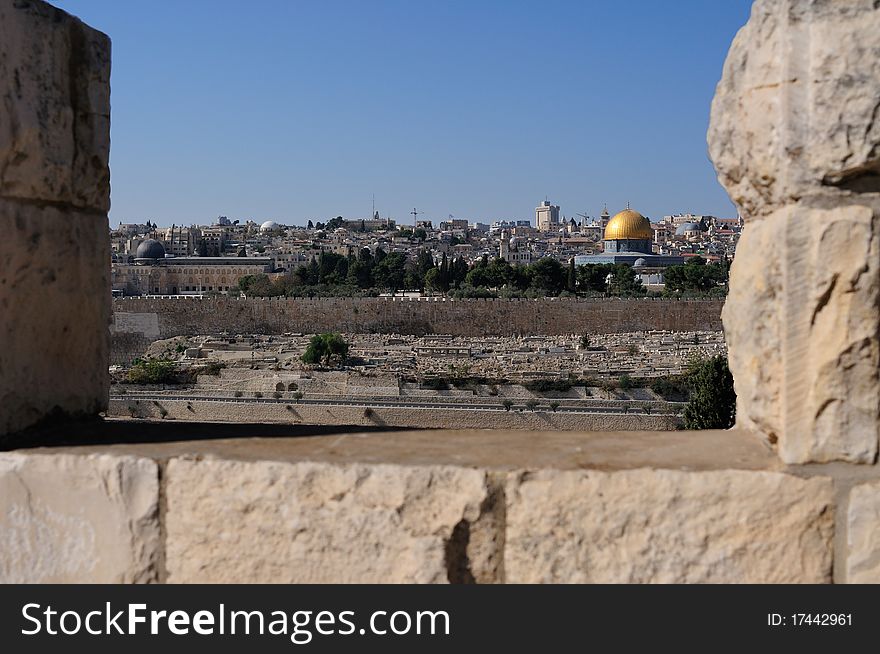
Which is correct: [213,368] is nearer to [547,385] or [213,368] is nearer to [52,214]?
[547,385]

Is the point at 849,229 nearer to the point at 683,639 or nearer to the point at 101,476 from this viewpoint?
the point at 683,639

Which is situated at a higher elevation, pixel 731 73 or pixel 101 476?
pixel 731 73

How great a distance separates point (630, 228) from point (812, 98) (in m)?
73.9

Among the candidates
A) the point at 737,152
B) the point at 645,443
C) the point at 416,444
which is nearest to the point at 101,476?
the point at 416,444

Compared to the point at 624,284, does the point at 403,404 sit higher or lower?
lower

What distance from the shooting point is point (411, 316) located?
47500 millimetres

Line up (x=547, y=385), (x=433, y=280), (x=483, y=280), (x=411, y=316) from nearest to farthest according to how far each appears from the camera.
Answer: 1. (x=547, y=385)
2. (x=411, y=316)
3. (x=483, y=280)
4. (x=433, y=280)

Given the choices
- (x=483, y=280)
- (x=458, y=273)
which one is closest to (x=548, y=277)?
(x=483, y=280)

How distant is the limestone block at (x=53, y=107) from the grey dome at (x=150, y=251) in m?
76.8

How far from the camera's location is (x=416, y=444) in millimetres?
1643

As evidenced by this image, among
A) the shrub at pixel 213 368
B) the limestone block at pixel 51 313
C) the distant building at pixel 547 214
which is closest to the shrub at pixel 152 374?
the shrub at pixel 213 368

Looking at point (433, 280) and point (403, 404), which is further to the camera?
point (433, 280)

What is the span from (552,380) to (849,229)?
26.8m

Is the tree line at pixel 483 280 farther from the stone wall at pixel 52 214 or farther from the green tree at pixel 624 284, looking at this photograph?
the stone wall at pixel 52 214
